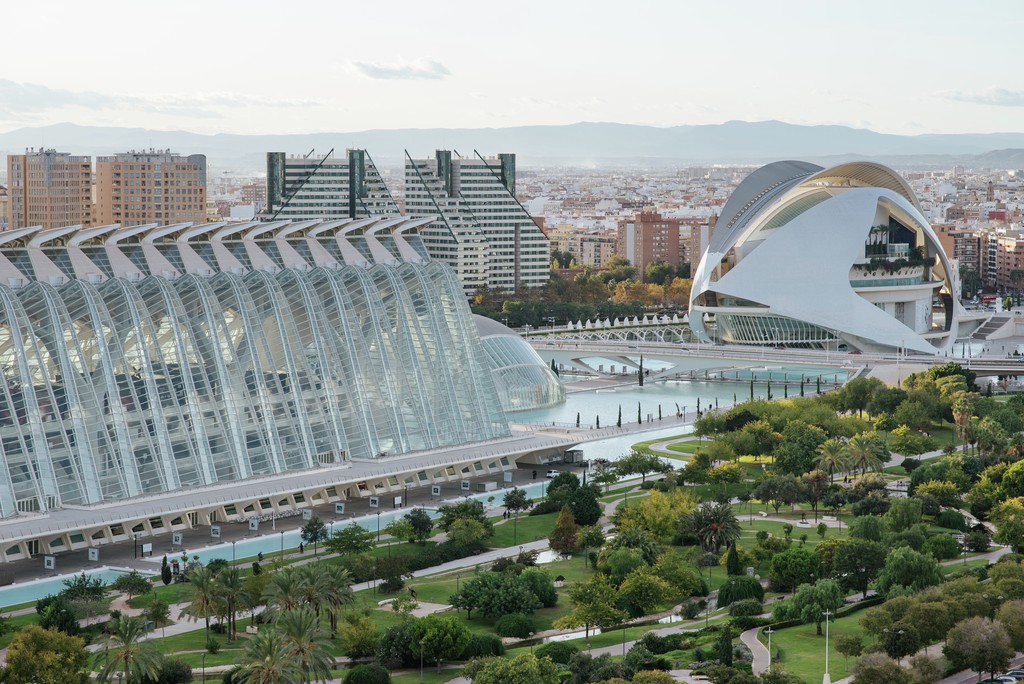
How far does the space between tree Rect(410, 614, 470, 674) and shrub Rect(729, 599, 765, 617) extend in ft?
25.8

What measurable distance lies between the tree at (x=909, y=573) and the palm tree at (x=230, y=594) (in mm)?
17223

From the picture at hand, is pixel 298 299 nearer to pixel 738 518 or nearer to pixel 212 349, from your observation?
pixel 212 349

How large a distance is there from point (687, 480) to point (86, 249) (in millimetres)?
23177

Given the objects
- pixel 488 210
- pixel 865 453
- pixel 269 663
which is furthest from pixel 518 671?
pixel 488 210

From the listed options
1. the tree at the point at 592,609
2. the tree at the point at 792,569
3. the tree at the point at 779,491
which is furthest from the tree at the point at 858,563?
the tree at the point at 779,491

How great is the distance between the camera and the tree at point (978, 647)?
3969cm

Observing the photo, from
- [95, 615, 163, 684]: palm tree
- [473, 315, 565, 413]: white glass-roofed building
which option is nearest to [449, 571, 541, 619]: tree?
[95, 615, 163, 684]: palm tree

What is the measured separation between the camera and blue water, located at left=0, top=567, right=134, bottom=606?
46.3 metres

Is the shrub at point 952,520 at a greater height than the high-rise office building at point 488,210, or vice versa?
the high-rise office building at point 488,210

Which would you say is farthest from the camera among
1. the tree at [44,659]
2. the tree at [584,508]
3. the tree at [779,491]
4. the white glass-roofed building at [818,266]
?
the white glass-roofed building at [818,266]

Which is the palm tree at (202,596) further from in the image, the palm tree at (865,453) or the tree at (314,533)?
the palm tree at (865,453)

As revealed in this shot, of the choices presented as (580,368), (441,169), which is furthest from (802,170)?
(441,169)

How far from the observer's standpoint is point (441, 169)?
15500cm

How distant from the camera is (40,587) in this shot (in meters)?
47.3
